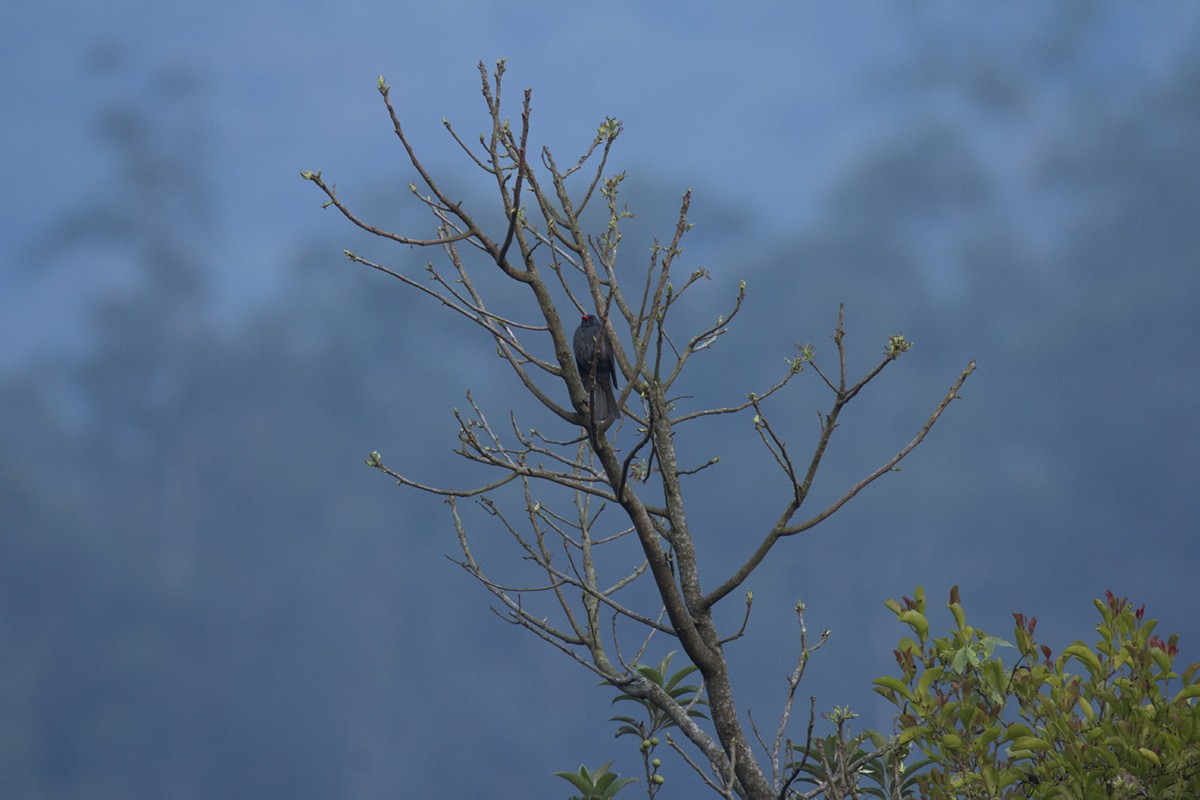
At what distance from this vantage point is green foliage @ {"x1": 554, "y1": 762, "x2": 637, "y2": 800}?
23.6 ft

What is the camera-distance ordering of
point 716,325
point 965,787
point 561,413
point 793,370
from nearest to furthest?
point 965,787
point 561,413
point 793,370
point 716,325

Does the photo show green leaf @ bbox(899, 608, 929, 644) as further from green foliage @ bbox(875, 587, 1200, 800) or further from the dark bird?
the dark bird

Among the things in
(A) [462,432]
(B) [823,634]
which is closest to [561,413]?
(A) [462,432]

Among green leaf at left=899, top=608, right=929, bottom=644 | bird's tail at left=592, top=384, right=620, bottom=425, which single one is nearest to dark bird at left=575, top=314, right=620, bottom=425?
bird's tail at left=592, top=384, right=620, bottom=425

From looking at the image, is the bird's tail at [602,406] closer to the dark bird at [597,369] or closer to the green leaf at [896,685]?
the dark bird at [597,369]

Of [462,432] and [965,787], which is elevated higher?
[462,432]

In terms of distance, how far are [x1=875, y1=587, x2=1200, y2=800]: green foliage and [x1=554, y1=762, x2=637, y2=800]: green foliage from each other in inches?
83.6

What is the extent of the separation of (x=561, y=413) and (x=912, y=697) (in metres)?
2.23

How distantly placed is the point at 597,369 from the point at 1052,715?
3.20 meters

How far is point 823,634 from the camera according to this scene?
6.27 meters

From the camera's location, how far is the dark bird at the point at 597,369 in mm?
6957

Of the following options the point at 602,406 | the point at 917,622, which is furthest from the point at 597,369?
the point at 917,622

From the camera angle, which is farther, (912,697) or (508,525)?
(508,525)

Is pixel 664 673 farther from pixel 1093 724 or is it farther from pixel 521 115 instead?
pixel 521 115
